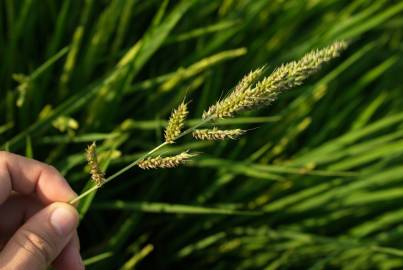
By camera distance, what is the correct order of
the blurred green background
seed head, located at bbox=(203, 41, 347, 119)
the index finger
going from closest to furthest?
seed head, located at bbox=(203, 41, 347, 119) < the index finger < the blurred green background

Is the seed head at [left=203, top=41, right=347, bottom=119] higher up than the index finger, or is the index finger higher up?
the index finger

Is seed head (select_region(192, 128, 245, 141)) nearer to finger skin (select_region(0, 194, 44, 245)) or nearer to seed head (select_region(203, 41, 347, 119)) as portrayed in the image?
seed head (select_region(203, 41, 347, 119))

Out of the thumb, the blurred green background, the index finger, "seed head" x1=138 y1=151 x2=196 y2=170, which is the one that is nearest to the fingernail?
the thumb

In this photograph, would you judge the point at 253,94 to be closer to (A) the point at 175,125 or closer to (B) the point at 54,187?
(A) the point at 175,125

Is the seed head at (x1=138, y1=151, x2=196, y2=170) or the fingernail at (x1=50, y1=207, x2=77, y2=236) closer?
the seed head at (x1=138, y1=151, x2=196, y2=170)

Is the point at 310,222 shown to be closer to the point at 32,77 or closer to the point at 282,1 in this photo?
the point at 282,1

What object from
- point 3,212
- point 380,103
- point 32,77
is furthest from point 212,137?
point 380,103

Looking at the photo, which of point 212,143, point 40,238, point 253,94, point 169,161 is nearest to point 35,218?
point 40,238
